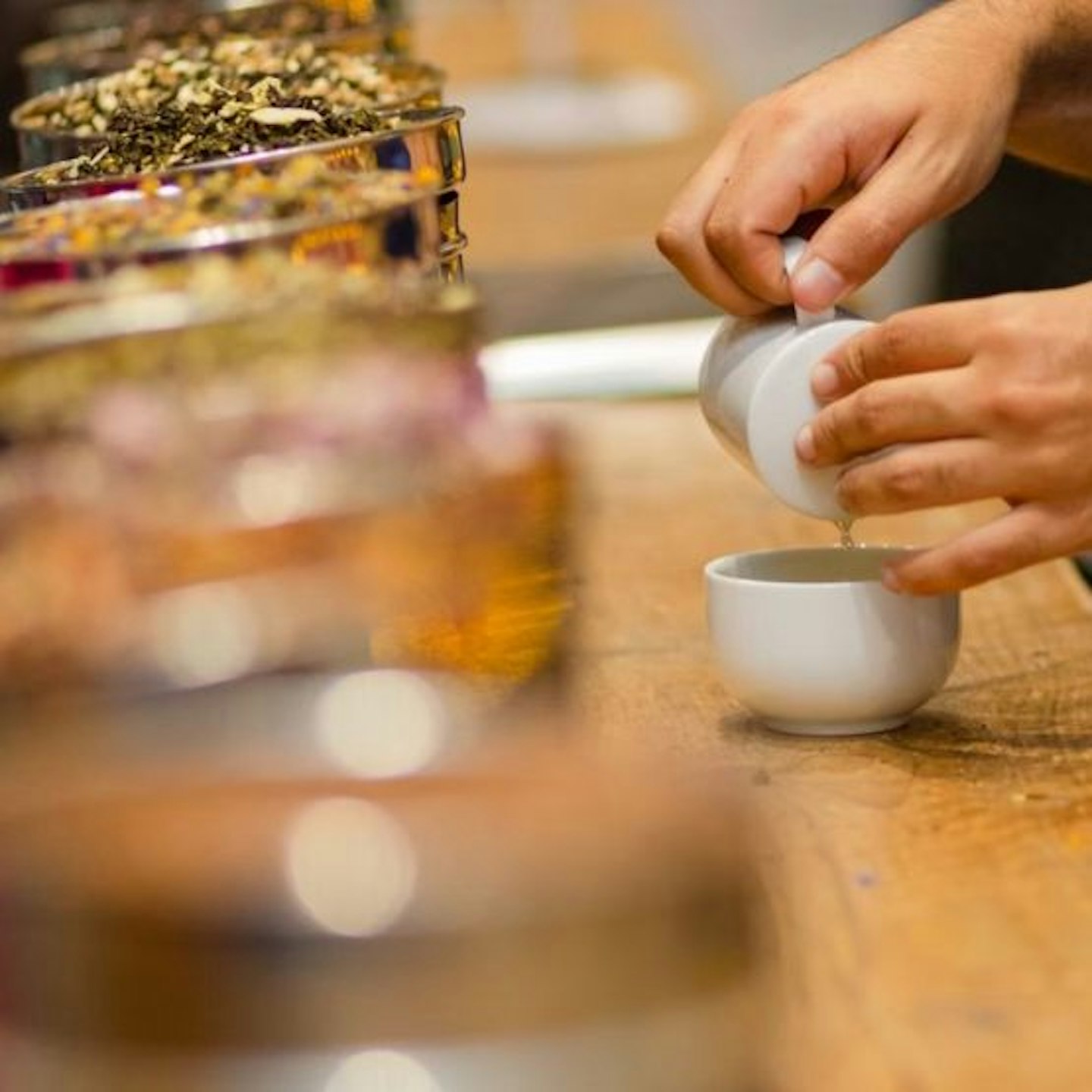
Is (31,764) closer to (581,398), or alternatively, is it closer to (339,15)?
(339,15)

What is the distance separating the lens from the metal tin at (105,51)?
2.13 m

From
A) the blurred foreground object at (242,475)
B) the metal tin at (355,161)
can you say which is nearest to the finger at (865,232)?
the metal tin at (355,161)

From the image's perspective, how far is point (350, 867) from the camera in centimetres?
46

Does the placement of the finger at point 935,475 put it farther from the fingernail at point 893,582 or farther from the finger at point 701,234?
the finger at point 701,234

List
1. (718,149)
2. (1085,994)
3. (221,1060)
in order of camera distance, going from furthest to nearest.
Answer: (718,149) → (1085,994) → (221,1060)

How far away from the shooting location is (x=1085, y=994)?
0.99m

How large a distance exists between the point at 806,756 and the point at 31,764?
909 mm

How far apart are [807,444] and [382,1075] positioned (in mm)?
994

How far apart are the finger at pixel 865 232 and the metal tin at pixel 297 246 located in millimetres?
292

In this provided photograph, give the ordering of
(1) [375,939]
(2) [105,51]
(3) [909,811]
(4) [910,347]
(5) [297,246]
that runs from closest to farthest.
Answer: (1) [375,939] < (5) [297,246] < (3) [909,811] < (4) [910,347] < (2) [105,51]

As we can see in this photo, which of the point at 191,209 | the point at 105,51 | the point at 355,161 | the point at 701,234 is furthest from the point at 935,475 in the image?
the point at 105,51

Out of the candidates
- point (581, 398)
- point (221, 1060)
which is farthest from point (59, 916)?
point (581, 398)

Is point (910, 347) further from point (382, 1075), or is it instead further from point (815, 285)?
point (382, 1075)

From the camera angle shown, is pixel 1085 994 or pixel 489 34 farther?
pixel 489 34
